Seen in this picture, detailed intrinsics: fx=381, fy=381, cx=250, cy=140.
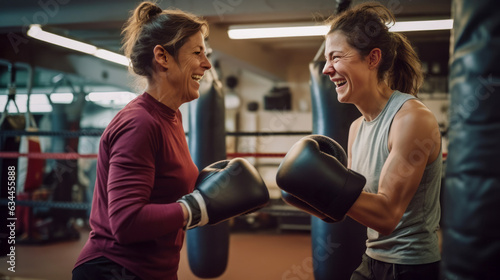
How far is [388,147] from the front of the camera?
3.78 feet

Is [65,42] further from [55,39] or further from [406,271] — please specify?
[406,271]

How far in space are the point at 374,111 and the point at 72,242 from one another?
4.95m

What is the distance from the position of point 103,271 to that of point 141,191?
0.91 ft

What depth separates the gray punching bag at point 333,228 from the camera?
6.48 feet

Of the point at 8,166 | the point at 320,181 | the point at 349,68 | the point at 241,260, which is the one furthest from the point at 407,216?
the point at 8,166

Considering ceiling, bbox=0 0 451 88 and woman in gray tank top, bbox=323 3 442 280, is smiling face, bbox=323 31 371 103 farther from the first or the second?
ceiling, bbox=0 0 451 88

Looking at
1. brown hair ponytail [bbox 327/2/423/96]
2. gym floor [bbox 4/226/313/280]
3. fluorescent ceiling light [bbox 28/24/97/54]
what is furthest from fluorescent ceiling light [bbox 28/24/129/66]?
brown hair ponytail [bbox 327/2/423/96]

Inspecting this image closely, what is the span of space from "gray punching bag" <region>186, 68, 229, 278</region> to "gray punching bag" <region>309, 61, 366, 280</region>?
2.42 feet

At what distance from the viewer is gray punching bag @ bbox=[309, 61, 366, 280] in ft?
6.48

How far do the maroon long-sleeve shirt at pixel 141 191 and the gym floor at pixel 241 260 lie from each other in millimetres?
2522

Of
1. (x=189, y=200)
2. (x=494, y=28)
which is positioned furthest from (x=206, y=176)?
(x=494, y=28)

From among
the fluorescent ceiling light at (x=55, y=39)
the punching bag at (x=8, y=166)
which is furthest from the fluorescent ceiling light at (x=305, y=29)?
the punching bag at (x=8, y=166)

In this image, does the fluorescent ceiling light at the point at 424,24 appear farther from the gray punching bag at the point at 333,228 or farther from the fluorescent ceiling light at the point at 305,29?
the gray punching bag at the point at 333,228

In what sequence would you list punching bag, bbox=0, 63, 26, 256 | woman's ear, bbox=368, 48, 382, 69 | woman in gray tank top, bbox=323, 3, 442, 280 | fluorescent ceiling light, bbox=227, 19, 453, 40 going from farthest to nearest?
fluorescent ceiling light, bbox=227, 19, 453, 40 → punching bag, bbox=0, 63, 26, 256 → woman's ear, bbox=368, 48, 382, 69 → woman in gray tank top, bbox=323, 3, 442, 280
